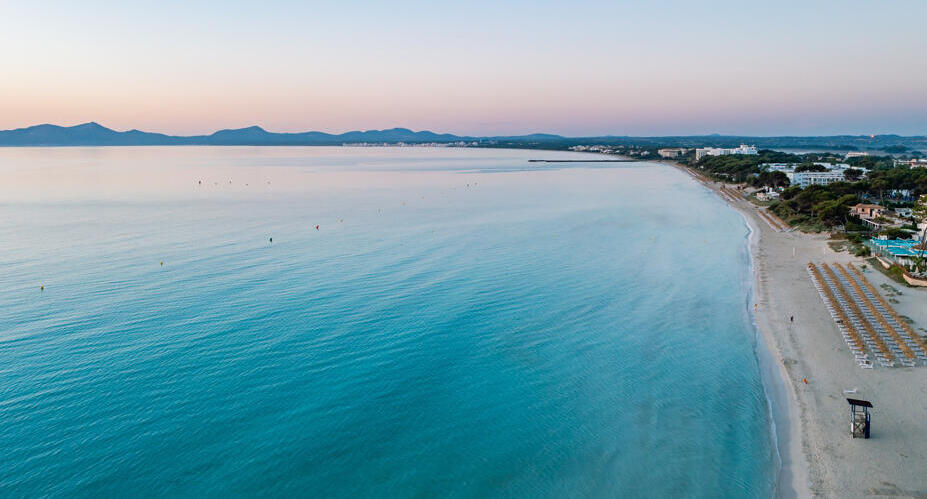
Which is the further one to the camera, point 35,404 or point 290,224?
point 290,224

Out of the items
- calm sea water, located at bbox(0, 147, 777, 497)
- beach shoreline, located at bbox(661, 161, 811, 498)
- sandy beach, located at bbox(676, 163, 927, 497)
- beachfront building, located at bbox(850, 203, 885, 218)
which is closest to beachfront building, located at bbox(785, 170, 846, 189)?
beachfront building, located at bbox(850, 203, 885, 218)

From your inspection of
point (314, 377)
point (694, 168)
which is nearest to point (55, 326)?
point (314, 377)

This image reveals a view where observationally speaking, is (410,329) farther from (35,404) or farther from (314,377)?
(35,404)

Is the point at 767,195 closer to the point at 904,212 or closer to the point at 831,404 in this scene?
the point at 904,212

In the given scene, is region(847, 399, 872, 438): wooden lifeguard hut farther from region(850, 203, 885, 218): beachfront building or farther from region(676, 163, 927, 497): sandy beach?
region(850, 203, 885, 218): beachfront building

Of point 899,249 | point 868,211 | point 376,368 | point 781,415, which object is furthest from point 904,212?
point 376,368

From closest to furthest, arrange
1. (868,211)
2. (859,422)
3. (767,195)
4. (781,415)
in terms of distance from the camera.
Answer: (859,422)
(781,415)
(868,211)
(767,195)

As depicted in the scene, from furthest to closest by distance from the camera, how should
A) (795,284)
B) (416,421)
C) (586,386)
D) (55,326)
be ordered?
(795,284), (55,326), (586,386), (416,421)
